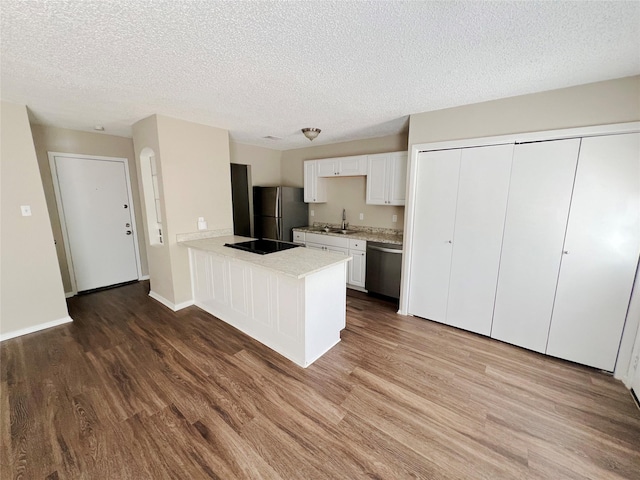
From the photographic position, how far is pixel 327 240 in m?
4.23

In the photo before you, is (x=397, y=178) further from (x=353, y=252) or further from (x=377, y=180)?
(x=353, y=252)

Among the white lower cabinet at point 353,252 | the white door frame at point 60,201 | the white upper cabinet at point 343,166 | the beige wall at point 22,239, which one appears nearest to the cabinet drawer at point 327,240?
the white lower cabinet at point 353,252

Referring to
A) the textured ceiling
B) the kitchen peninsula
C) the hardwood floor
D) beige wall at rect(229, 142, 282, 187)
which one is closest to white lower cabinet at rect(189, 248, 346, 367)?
the kitchen peninsula

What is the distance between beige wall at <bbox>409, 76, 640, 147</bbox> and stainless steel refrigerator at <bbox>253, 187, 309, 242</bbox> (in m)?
2.52

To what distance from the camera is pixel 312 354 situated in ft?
7.63

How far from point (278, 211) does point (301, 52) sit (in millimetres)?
3130

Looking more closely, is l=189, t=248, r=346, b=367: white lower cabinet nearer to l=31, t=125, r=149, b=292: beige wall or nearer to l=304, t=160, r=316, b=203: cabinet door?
l=304, t=160, r=316, b=203: cabinet door

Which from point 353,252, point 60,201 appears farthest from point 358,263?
point 60,201

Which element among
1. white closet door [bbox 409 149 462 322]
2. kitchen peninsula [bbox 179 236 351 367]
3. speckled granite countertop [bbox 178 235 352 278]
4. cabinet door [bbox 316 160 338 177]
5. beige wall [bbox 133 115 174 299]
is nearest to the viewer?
speckled granite countertop [bbox 178 235 352 278]

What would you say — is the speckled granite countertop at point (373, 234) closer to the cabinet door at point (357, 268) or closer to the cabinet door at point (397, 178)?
the cabinet door at point (357, 268)

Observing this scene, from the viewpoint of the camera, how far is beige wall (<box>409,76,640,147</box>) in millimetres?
1959

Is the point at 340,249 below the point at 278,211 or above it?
below

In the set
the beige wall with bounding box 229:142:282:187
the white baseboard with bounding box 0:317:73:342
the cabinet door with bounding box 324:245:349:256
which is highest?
the beige wall with bounding box 229:142:282:187

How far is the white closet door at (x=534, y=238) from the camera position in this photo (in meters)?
2.21
